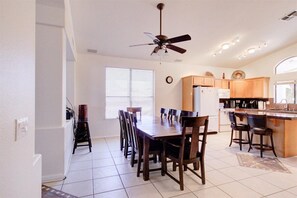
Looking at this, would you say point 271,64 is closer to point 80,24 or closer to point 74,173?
point 80,24

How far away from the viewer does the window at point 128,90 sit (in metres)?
5.62

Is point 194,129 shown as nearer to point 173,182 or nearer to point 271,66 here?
point 173,182

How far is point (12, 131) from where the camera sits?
901 millimetres

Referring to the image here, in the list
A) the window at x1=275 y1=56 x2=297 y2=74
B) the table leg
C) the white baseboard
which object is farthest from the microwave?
the white baseboard

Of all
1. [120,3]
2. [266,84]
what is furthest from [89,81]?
[266,84]

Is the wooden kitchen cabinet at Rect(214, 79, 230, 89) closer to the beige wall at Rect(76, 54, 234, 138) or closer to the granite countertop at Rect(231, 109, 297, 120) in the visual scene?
the beige wall at Rect(76, 54, 234, 138)

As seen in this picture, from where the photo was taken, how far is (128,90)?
5816 mm

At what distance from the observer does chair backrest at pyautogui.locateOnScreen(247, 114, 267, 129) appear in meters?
3.67

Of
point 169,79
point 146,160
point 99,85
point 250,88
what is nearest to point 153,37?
point 146,160

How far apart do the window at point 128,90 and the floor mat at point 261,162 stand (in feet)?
10.9

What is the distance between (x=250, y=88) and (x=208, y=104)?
200 centimetres

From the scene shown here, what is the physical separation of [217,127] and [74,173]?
505cm

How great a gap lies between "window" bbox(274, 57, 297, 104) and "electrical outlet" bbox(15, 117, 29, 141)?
23.5 feet

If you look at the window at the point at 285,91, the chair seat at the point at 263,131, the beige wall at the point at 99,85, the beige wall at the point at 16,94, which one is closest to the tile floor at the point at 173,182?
the chair seat at the point at 263,131
